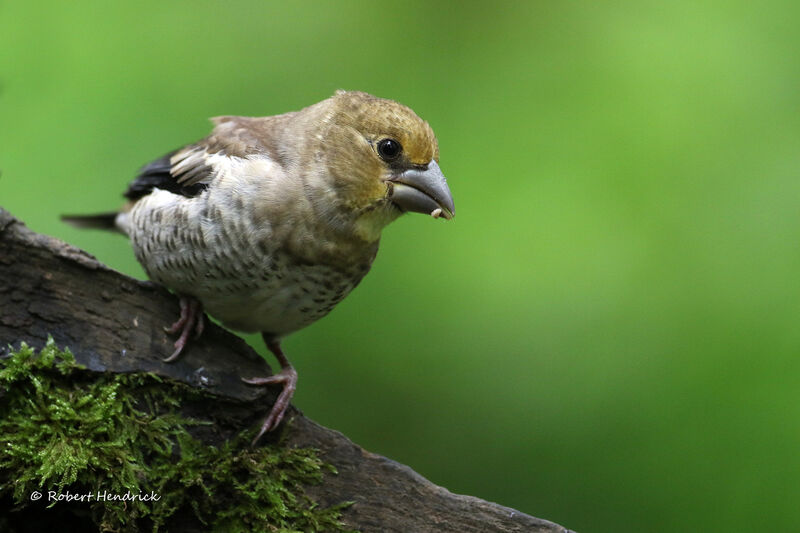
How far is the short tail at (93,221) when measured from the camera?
4.07 meters

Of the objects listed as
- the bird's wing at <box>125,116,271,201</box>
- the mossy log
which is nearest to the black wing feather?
the bird's wing at <box>125,116,271,201</box>

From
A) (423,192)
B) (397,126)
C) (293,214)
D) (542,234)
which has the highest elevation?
(542,234)

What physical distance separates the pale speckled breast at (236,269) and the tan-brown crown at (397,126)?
40cm

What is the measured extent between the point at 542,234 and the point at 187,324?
6.50 ft

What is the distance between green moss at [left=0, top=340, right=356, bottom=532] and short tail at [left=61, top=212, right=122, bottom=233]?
1414 mm

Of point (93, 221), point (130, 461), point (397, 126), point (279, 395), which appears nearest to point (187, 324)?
point (279, 395)

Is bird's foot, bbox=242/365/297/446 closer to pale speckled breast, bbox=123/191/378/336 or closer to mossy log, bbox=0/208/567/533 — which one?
mossy log, bbox=0/208/567/533

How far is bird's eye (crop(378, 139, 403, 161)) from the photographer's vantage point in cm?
315

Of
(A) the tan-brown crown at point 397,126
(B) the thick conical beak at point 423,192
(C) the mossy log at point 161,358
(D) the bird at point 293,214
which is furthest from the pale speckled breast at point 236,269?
(A) the tan-brown crown at point 397,126

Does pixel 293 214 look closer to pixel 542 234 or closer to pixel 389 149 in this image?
pixel 389 149

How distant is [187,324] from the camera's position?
10.1 feet

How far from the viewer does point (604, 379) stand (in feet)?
14.0

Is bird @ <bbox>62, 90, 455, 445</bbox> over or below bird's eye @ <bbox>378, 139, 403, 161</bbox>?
below

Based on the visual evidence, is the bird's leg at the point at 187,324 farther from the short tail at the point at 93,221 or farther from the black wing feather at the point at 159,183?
the short tail at the point at 93,221
